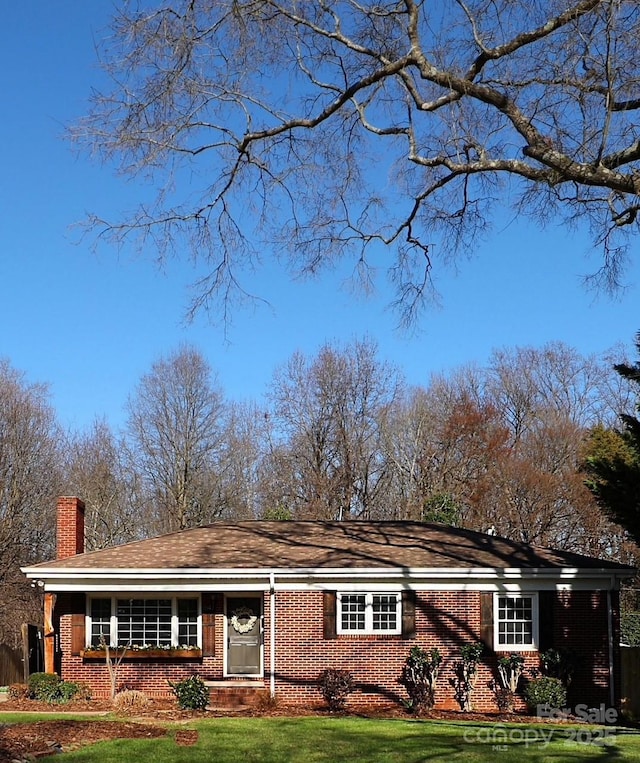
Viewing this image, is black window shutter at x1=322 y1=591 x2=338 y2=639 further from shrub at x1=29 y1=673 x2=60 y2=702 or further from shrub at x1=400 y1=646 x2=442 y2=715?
shrub at x1=29 y1=673 x2=60 y2=702

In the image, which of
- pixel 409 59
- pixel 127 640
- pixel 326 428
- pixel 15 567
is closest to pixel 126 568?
pixel 127 640

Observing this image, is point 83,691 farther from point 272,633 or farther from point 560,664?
point 560,664

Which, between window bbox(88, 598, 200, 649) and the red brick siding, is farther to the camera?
window bbox(88, 598, 200, 649)

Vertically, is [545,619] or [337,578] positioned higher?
[337,578]

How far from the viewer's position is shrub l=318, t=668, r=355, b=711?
19297 millimetres

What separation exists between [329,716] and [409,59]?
11.7 metres

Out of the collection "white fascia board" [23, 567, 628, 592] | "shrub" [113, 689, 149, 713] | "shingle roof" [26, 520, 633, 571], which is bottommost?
"shrub" [113, 689, 149, 713]

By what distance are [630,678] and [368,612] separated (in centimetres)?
650

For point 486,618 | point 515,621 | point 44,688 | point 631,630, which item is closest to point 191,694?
point 44,688

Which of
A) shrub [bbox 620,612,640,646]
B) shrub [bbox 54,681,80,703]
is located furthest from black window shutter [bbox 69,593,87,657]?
shrub [bbox 620,612,640,646]

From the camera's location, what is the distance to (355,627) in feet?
66.0

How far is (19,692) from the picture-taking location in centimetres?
2019

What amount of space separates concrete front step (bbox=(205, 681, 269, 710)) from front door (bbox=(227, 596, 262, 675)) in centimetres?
48

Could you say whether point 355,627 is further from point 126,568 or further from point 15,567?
point 15,567
